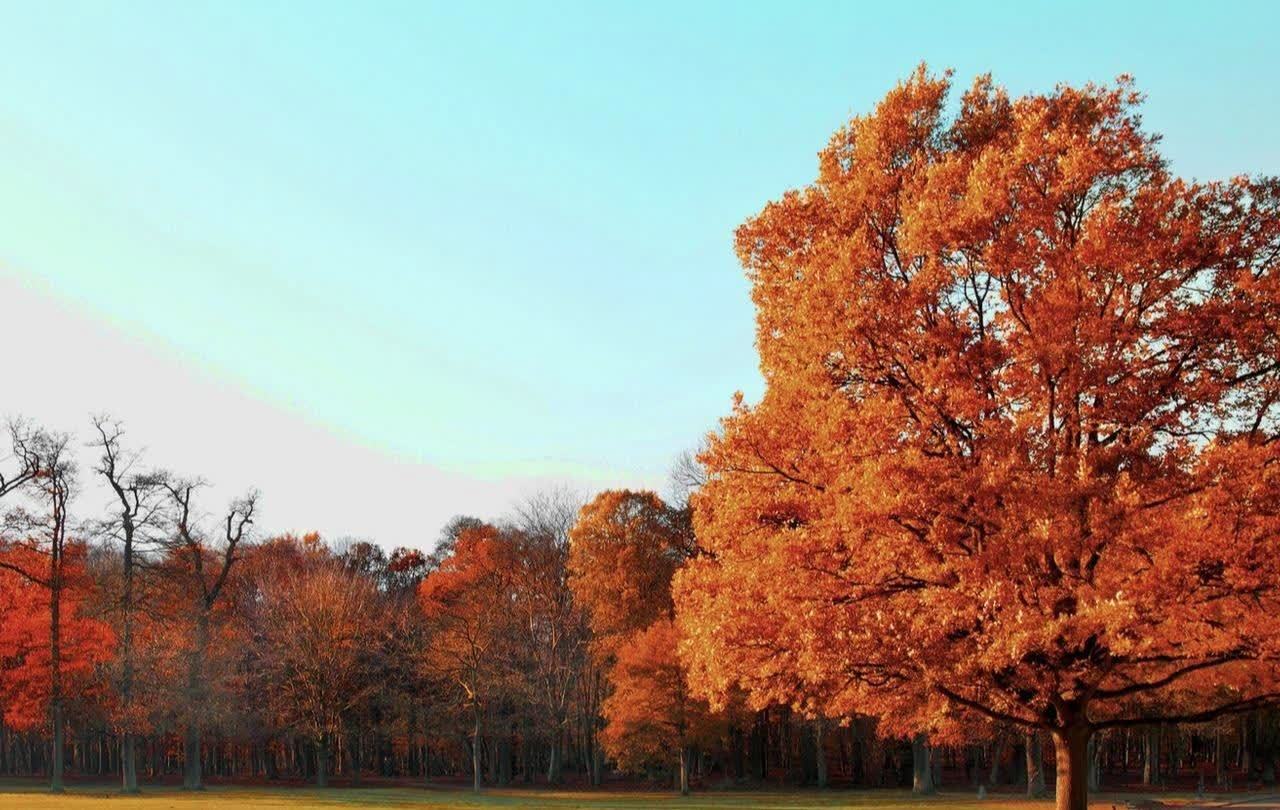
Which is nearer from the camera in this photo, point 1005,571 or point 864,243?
point 1005,571

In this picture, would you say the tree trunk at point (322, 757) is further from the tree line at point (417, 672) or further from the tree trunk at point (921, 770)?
the tree trunk at point (921, 770)

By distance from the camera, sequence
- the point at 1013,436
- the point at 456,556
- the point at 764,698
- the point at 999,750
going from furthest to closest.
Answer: the point at 456,556
the point at 999,750
the point at 764,698
the point at 1013,436

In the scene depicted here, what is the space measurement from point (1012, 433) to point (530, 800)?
4856 cm

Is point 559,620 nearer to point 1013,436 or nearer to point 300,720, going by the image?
point 300,720

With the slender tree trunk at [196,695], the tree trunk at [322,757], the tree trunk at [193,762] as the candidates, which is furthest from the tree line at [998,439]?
the tree trunk at [322,757]

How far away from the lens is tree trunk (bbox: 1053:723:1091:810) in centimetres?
1962

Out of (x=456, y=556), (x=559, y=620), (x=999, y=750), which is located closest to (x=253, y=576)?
(x=456, y=556)

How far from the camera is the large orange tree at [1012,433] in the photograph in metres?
16.3

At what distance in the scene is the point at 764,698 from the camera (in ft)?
65.8

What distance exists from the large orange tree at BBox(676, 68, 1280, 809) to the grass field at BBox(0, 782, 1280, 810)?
30.2 m

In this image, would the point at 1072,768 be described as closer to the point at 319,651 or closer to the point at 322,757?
the point at 319,651

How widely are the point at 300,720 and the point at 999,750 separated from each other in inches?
1804

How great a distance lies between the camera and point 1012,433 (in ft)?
54.5

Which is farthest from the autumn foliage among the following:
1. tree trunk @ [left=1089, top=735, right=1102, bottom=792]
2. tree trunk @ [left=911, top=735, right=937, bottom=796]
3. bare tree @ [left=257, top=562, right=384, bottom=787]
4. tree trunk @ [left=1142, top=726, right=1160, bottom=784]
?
tree trunk @ [left=1142, top=726, right=1160, bottom=784]
